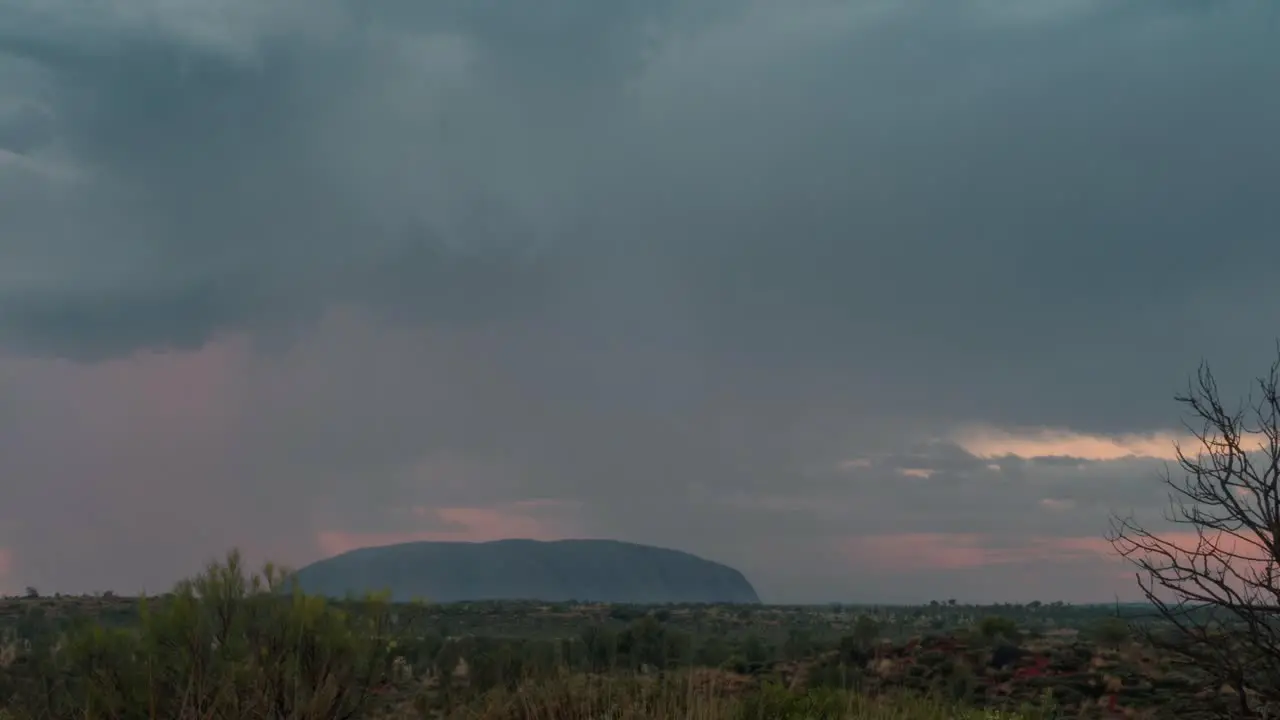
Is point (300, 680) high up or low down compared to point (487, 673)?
up

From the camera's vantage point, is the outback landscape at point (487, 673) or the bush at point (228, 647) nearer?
the outback landscape at point (487, 673)

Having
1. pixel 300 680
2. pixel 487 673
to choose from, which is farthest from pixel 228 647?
pixel 487 673

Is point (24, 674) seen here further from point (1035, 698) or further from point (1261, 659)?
point (1261, 659)

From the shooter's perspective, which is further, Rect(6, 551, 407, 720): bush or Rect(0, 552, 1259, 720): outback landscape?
Rect(6, 551, 407, 720): bush

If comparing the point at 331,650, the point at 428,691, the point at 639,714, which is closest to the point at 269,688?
the point at 331,650

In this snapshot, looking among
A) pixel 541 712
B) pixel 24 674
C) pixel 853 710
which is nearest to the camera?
pixel 541 712

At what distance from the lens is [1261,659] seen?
13.7 m

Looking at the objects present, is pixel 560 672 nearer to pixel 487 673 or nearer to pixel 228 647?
pixel 228 647

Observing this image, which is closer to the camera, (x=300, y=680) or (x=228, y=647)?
(x=300, y=680)

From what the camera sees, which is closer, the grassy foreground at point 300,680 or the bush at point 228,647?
the grassy foreground at point 300,680

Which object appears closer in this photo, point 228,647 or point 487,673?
point 228,647

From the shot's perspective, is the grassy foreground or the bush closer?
the grassy foreground

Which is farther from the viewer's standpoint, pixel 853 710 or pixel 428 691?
pixel 428 691

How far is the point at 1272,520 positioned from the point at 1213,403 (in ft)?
4.91
